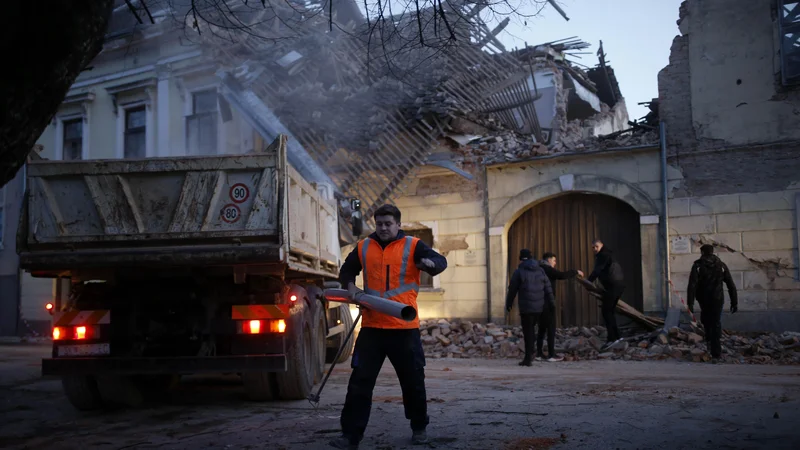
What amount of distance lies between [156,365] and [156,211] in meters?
1.38

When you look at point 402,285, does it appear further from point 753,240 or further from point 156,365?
point 753,240

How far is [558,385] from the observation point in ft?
26.1

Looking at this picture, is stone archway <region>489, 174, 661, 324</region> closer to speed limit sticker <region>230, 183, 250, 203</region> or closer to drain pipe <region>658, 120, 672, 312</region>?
drain pipe <region>658, 120, 672, 312</region>

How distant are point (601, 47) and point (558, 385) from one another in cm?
1659

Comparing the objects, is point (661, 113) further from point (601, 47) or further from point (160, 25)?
point (160, 25)

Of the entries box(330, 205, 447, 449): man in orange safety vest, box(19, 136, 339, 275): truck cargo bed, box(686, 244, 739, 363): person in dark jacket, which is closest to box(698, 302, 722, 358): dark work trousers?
box(686, 244, 739, 363): person in dark jacket

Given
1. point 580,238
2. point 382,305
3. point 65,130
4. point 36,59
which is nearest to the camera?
point 36,59

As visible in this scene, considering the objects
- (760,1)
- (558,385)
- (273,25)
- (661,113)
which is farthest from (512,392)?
(760,1)

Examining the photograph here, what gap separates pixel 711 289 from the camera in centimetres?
1052

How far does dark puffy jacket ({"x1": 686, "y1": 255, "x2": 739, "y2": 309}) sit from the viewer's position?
10.5 metres

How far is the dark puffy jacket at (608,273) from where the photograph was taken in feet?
40.7

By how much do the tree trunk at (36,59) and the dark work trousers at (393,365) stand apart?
2348mm

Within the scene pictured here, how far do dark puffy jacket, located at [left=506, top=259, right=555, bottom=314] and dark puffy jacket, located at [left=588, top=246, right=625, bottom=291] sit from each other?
1.99 m

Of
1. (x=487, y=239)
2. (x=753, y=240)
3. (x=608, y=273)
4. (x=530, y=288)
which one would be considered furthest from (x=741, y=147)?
(x=530, y=288)
